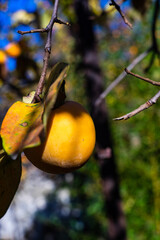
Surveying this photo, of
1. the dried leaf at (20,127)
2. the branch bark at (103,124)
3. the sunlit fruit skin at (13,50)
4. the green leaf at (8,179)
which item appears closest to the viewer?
the dried leaf at (20,127)

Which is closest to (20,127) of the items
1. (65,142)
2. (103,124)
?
(65,142)

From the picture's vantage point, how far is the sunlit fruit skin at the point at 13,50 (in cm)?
163

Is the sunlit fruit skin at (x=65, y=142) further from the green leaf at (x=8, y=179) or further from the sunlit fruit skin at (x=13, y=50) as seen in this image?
the sunlit fruit skin at (x=13, y=50)

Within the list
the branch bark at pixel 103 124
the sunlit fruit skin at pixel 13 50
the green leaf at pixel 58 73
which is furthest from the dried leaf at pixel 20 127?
the sunlit fruit skin at pixel 13 50

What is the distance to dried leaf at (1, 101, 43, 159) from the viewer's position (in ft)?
1.05

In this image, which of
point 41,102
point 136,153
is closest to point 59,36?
point 136,153

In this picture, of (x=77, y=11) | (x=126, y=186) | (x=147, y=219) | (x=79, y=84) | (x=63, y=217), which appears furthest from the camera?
(x=63, y=217)

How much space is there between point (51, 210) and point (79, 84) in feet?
5.10

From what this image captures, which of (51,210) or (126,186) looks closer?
(126,186)

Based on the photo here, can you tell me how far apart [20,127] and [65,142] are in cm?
8

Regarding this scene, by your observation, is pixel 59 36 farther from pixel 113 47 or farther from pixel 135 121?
pixel 135 121

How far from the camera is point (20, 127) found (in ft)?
1.18

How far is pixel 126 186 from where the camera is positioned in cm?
188

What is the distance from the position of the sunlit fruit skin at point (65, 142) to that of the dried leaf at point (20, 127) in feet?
0.13
